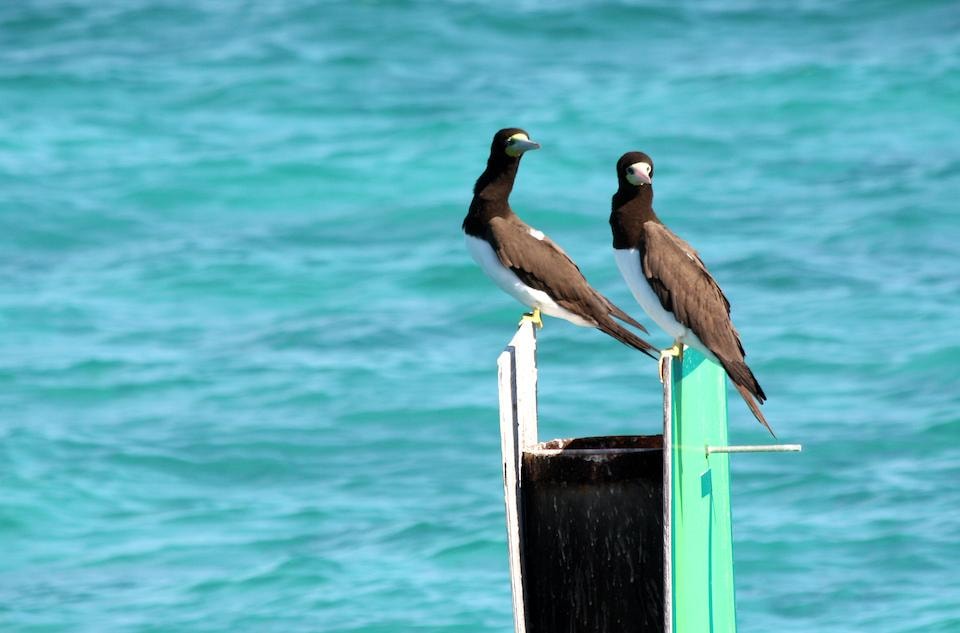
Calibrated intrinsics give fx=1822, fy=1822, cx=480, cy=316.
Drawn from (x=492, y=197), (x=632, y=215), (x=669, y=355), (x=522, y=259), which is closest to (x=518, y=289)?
(x=522, y=259)

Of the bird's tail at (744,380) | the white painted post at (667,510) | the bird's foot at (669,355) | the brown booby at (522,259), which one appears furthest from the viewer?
the brown booby at (522,259)

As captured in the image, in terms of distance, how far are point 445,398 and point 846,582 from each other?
15.6ft

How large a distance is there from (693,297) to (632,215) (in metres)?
0.47

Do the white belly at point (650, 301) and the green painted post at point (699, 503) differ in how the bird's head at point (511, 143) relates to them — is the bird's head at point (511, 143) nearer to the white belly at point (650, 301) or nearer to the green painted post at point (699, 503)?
the white belly at point (650, 301)

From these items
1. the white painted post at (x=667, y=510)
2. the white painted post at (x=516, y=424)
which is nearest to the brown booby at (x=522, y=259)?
the white painted post at (x=516, y=424)

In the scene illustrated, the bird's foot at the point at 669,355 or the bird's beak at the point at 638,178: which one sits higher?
the bird's beak at the point at 638,178

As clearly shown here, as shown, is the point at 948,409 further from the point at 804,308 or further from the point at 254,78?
the point at 254,78

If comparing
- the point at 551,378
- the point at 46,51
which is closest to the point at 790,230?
the point at 551,378

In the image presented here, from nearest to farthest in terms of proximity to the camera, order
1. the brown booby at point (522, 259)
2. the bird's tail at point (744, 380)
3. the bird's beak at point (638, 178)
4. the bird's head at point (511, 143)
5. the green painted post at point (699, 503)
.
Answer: the green painted post at point (699, 503) → the bird's tail at point (744, 380) → the bird's beak at point (638, 178) → the brown booby at point (522, 259) → the bird's head at point (511, 143)

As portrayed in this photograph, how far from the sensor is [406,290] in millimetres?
18922

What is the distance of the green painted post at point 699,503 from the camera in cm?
588

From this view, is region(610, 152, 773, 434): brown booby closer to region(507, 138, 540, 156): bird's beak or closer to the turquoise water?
region(507, 138, 540, 156): bird's beak

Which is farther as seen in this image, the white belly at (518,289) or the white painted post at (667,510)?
the white belly at (518,289)

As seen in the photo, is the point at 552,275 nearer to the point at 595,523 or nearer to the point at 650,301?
the point at 650,301
